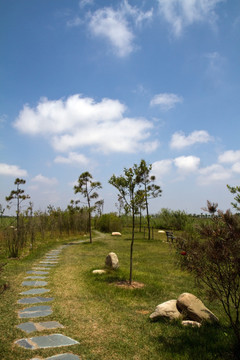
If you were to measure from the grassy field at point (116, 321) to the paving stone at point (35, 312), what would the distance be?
0.43 ft

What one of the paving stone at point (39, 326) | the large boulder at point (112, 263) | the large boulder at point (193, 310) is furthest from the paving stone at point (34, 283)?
the large boulder at point (193, 310)

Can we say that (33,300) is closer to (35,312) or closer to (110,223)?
(35,312)

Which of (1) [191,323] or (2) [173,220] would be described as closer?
(1) [191,323]

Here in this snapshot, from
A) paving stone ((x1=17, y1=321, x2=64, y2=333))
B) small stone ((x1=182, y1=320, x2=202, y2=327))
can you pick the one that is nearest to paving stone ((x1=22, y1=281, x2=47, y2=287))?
paving stone ((x1=17, y1=321, x2=64, y2=333))

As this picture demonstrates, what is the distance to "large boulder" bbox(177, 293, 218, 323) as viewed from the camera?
164 inches

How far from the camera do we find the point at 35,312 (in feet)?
14.9

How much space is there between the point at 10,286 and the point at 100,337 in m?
3.48

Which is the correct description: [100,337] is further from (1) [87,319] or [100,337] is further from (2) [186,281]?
(2) [186,281]

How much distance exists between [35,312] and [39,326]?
0.68 meters

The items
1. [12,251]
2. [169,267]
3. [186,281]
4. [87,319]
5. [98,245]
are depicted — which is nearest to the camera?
[87,319]

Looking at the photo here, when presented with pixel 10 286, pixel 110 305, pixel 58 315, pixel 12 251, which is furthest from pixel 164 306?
pixel 12 251

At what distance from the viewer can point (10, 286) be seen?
6.08 meters

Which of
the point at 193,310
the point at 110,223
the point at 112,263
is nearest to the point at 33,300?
the point at 112,263

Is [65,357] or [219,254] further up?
[219,254]
